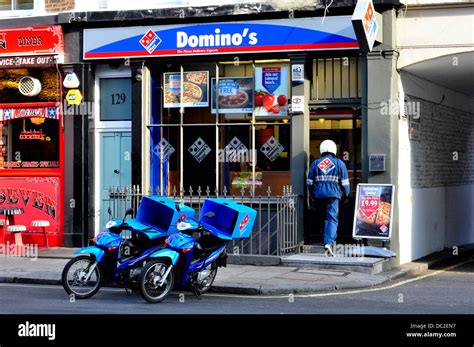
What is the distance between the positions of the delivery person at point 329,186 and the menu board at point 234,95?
83.1 inches

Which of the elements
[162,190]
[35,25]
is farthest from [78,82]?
[162,190]

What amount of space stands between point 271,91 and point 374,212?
312 cm

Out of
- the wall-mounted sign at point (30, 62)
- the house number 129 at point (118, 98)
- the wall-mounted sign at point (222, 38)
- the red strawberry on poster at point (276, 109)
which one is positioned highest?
the wall-mounted sign at point (222, 38)

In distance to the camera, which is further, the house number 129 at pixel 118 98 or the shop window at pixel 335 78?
the house number 129 at pixel 118 98

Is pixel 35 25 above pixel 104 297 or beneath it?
above

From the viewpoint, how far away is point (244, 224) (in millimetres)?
11250

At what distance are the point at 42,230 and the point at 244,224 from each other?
22.6ft

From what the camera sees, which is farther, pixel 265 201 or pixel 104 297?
pixel 265 201

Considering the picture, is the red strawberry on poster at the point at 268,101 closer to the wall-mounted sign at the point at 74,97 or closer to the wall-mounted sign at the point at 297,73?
the wall-mounted sign at the point at 297,73

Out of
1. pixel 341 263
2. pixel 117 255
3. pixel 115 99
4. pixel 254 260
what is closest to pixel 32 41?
pixel 115 99

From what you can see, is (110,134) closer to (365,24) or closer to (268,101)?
(268,101)

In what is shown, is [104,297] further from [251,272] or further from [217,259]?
[251,272]

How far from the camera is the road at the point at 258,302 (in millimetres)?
9968

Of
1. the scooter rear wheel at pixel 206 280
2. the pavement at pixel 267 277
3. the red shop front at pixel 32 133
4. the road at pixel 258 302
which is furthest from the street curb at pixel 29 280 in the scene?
the red shop front at pixel 32 133
